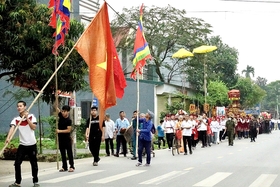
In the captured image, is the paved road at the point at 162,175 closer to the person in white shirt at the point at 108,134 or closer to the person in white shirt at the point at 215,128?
Result: the person in white shirt at the point at 108,134

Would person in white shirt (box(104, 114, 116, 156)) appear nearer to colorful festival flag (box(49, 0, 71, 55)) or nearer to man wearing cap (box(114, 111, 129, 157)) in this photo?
man wearing cap (box(114, 111, 129, 157))

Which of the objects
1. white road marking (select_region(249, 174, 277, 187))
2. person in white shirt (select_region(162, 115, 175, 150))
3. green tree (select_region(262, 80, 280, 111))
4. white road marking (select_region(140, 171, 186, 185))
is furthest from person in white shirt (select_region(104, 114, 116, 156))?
green tree (select_region(262, 80, 280, 111))

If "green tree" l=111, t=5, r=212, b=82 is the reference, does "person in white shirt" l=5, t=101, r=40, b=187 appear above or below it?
below

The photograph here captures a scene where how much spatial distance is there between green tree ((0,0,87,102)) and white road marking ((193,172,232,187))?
528 centimetres

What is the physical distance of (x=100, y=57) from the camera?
44.3 feet

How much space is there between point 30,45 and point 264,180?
25.0ft

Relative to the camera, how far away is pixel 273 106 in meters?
134

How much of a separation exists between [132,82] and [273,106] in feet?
320

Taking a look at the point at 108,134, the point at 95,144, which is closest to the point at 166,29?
the point at 108,134

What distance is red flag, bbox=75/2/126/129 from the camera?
43.3ft

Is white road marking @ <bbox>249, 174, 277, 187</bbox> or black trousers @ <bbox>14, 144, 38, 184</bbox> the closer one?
black trousers @ <bbox>14, 144, 38, 184</bbox>

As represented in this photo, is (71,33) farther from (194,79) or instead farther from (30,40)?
(194,79)

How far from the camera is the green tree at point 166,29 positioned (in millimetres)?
45781

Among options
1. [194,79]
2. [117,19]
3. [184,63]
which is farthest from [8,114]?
[194,79]
